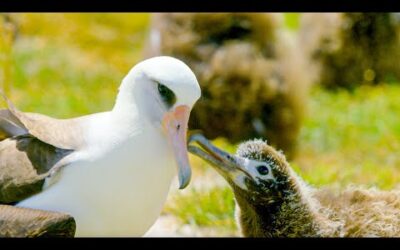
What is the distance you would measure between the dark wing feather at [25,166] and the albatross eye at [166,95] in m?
0.42

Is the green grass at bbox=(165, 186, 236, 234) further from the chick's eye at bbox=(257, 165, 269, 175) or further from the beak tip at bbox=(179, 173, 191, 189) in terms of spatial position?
the beak tip at bbox=(179, 173, 191, 189)

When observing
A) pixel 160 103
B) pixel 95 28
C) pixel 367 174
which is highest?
pixel 95 28

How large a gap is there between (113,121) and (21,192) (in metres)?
0.44

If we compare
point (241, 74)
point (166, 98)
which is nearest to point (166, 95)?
point (166, 98)

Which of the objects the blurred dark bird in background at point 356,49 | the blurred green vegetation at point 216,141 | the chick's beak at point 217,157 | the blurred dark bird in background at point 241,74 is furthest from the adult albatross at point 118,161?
the blurred dark bird in background at point 356,49

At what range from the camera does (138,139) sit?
3.24 m

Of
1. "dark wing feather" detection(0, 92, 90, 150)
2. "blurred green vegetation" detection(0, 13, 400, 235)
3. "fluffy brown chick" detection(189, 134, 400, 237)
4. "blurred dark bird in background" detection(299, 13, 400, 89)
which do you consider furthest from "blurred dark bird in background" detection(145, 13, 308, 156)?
"dark wing feather" detection(0, 92, 90, 150)

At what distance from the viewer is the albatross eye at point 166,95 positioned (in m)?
3.21

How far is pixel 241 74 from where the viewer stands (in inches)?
310

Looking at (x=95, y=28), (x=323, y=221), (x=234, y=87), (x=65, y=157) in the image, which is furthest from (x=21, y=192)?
(x=95, y=28)

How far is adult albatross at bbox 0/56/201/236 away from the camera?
3211 mm

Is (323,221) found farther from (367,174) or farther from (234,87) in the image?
(234,87)

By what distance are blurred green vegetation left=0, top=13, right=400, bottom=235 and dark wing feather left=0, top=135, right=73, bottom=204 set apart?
1.90m
